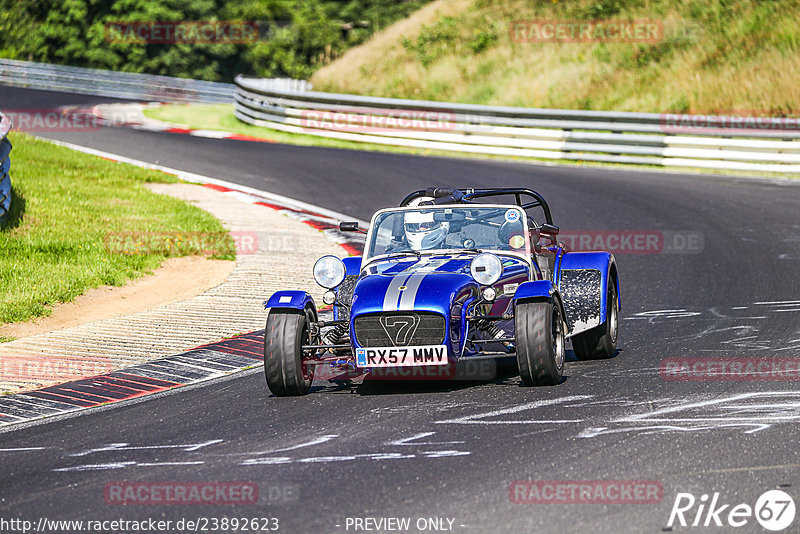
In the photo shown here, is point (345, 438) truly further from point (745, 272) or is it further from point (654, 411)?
point (745, 272)

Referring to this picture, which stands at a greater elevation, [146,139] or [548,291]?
[146,139]

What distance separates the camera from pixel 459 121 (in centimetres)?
2497

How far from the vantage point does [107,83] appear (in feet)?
Result: 137

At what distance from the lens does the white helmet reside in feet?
29.4

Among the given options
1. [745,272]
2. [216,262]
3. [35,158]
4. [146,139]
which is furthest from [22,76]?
[745,272]

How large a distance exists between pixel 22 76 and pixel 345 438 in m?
39.2

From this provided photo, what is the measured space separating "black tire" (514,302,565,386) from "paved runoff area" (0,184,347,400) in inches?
114

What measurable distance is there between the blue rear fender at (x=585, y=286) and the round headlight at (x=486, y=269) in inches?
43.2

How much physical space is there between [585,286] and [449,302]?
198 centimetres
